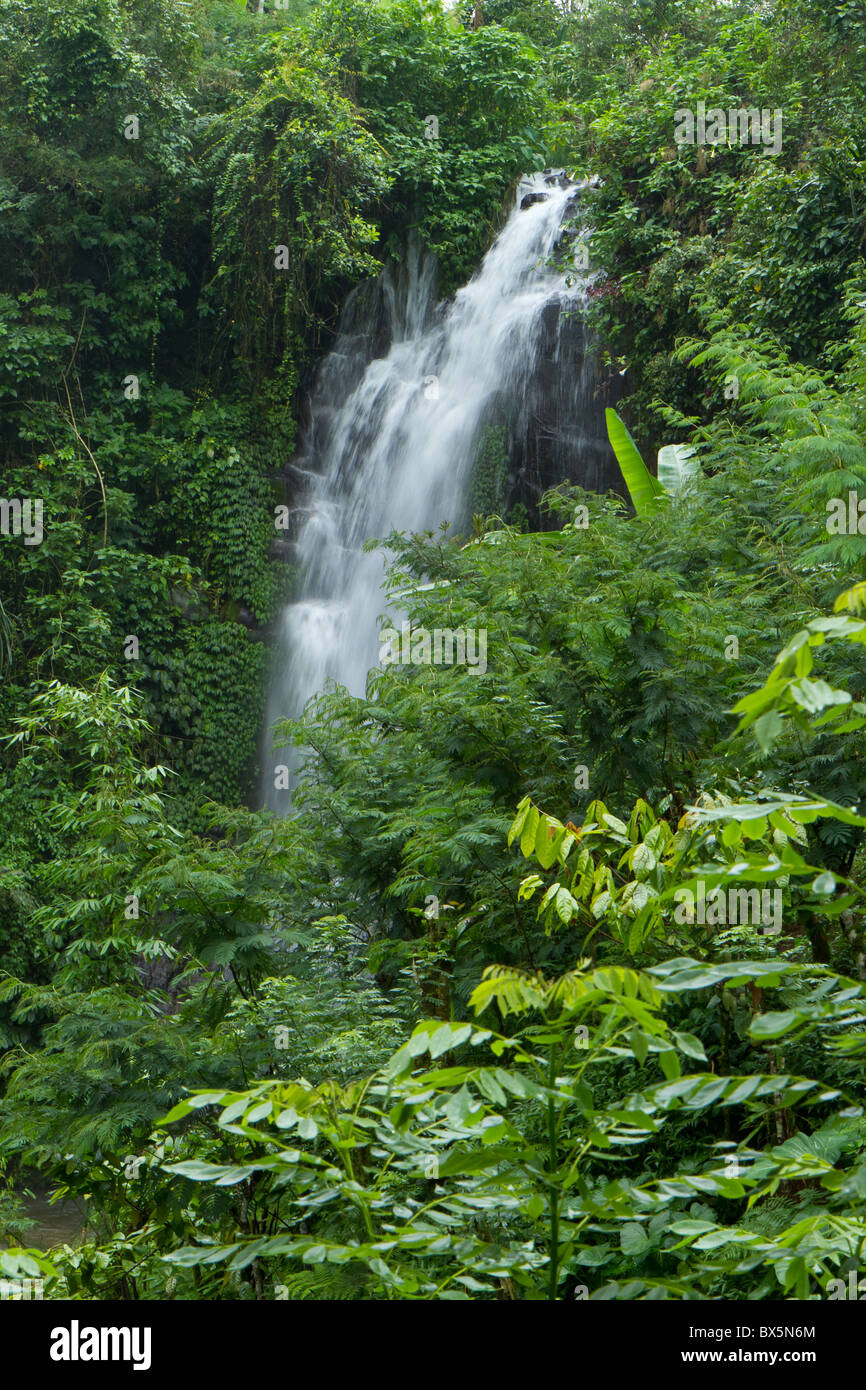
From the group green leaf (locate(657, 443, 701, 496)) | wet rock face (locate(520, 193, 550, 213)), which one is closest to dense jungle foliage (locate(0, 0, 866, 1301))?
green leaf (locate(657, 443, 701, 496))

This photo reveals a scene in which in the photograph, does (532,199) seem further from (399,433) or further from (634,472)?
(634,472)

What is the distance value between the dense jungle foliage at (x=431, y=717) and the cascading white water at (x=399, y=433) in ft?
2.26

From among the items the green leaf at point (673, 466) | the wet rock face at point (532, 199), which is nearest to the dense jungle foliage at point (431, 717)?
the green leaf at point (673, 466)

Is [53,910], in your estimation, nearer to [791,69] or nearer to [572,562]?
[572,562]

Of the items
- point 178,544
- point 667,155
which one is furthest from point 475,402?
point 178,544

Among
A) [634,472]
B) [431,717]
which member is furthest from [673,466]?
[431,717]

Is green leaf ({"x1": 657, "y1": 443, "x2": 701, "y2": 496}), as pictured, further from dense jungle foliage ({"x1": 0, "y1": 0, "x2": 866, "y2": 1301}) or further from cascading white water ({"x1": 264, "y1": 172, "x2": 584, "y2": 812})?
cascading white water ({"x1": 264, "y1": 172, "x2": 584, "y2": 812})

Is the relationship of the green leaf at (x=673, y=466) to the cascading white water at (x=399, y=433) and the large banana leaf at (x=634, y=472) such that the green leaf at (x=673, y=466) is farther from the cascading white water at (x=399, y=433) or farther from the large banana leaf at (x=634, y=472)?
the cascading white water at (x=399, y=433)

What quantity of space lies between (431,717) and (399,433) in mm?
9856

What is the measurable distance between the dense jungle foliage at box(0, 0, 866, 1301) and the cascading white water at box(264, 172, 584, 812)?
0.69m

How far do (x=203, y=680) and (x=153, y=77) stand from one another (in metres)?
7.59

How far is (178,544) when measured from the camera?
15.0m

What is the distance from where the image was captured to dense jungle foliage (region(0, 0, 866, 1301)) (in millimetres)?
1683
